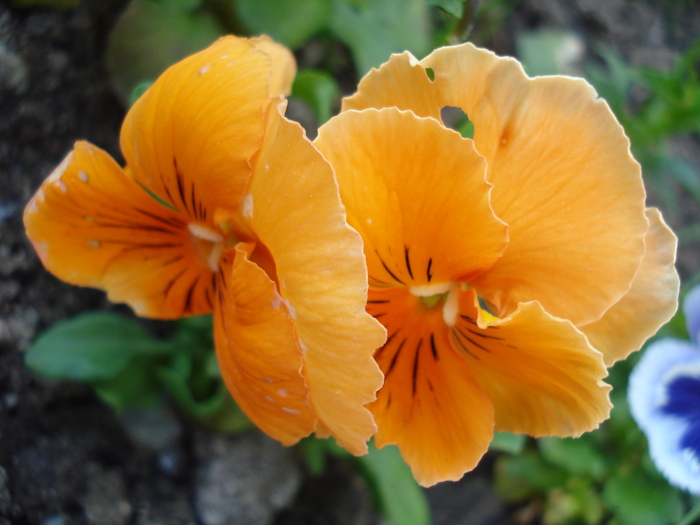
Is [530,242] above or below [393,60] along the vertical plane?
below

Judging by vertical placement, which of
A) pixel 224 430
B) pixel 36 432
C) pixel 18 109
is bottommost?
pixel 224 430

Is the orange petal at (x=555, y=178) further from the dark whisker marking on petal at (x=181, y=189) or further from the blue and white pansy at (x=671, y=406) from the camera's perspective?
the blue and white pansy at (x=671, y=406)

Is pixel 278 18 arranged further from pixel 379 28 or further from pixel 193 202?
pixel 193 202

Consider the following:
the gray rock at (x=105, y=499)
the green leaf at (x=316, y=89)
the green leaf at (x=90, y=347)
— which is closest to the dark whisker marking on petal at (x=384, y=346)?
the green leaf at (x=316, y=89)

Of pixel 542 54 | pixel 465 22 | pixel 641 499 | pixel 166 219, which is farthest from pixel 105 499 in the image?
pixel 542 54

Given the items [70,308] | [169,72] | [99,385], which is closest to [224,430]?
[99,385]

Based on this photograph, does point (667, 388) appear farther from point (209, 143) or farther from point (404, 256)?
point (209, 143)
